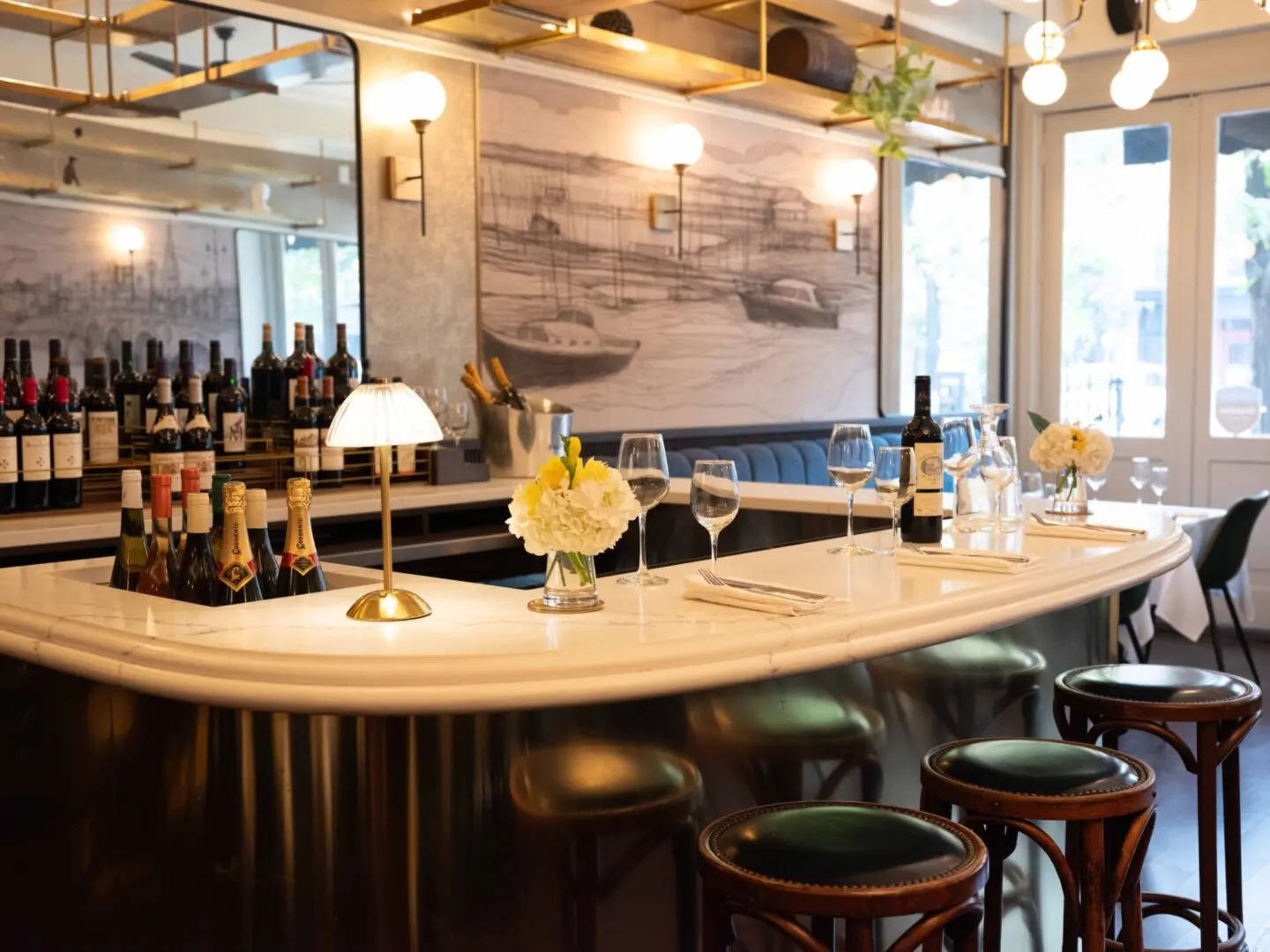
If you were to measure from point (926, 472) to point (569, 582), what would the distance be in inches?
36.8

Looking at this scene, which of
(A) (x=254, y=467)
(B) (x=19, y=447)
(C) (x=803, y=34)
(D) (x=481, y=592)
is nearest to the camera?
(D) (x=481, y=592)

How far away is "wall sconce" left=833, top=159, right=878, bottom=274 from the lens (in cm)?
617

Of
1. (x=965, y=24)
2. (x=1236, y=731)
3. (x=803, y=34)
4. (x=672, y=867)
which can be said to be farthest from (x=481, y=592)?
(x=965, y=24)

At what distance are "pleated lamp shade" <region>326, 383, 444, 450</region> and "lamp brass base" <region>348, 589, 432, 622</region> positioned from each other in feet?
0.70

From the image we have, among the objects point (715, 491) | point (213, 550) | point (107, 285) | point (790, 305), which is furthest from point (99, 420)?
point (790, 305)

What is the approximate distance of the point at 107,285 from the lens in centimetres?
349

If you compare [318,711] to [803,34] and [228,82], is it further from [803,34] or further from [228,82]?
[803,34]

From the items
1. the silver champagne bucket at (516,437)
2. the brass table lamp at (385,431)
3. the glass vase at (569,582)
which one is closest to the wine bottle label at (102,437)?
the silver champagne bucket at (516,437)

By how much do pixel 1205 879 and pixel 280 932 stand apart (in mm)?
1616

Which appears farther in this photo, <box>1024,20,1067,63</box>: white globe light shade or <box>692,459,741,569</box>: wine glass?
<box>1024,20,1067,63</box>: white globe light shade

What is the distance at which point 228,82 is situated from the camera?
12.3 ft

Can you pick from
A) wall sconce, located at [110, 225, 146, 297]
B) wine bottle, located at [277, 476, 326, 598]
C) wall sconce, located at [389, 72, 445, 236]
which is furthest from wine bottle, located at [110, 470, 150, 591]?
wall sconce, located at [389, 72, 445, 236]

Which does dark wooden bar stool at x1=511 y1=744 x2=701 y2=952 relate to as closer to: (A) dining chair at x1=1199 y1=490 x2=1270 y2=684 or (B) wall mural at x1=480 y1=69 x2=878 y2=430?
(B) wall mural at x1=480 y1=69 x2=878 y2=430

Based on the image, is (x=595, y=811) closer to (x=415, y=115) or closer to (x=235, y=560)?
(x=235, y=560)
